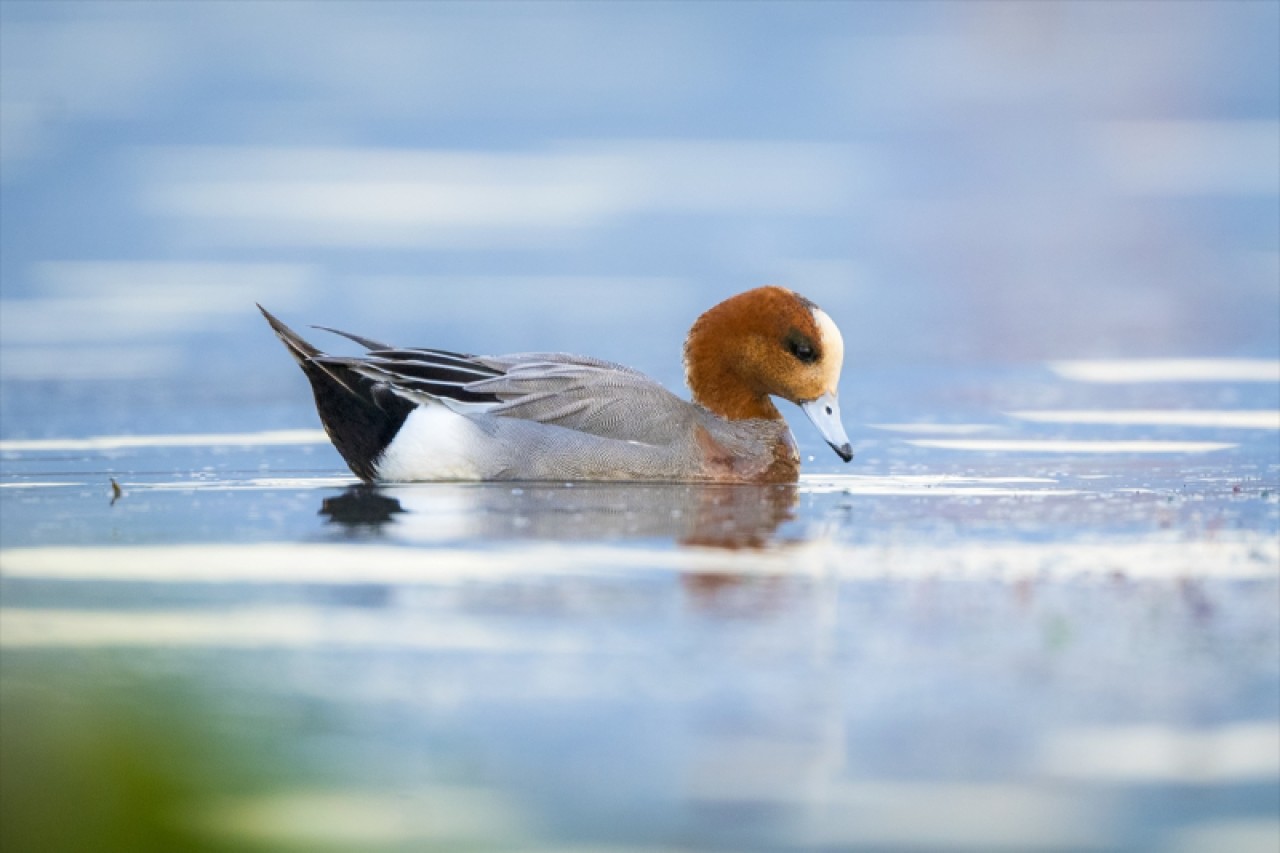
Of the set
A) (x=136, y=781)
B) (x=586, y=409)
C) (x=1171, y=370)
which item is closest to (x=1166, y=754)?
(x=136, y=781)

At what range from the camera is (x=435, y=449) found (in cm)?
649

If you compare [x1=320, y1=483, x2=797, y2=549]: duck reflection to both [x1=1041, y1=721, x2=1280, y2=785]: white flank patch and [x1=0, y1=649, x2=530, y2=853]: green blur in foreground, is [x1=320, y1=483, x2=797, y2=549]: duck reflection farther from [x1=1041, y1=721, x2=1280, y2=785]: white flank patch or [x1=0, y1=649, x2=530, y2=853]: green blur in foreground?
[x1=0, y1=649, x2=530, y2=853]: green blur in foreground

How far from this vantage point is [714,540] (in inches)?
207

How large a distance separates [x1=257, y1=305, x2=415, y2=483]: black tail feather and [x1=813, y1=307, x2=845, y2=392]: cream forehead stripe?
152 cm

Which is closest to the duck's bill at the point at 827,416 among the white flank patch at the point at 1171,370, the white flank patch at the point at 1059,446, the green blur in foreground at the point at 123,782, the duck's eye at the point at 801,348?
the duck's eye at the point at 801,348

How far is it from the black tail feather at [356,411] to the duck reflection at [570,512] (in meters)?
0.15

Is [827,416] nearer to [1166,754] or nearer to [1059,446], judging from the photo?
[1059,446]

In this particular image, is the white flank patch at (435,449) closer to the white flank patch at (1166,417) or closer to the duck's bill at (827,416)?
the duck's bill at (827,416)

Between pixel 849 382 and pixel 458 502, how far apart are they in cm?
349

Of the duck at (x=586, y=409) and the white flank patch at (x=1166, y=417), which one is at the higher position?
the white flank patch at (x=1166, y=417)

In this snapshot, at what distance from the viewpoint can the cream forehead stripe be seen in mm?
6730

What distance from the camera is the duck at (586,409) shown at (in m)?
6.48

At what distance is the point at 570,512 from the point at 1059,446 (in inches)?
97.4

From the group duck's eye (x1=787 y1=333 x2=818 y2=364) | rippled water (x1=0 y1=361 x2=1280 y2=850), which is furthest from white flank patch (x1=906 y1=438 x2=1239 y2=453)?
duck's eye (x1=787 y1=333 x2=818 y2=364)
